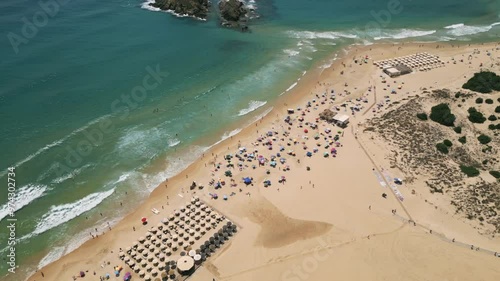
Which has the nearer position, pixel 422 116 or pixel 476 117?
pixel 476 117

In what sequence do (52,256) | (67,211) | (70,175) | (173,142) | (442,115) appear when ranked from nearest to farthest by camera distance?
(52,256)
(67,211)
(70,175)
(442,115)
(173,142)

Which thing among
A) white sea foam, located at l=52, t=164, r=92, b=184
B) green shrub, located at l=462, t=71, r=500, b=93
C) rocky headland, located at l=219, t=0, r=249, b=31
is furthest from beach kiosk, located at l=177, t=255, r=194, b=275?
rocky headland, located at l=219, t=0, r=249, b=31

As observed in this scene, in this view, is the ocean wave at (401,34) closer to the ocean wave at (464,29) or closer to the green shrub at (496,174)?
the ocean wave at (464,29)

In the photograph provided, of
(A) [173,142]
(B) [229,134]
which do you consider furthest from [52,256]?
(B) [229,134]

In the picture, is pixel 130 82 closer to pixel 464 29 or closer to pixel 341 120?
pixel 341 120

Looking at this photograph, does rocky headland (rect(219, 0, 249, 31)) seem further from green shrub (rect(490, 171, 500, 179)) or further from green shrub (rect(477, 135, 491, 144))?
green shrub (rect(490, 171, 500, 179))

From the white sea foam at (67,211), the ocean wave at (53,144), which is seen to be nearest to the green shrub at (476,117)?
the white sea foam at (67,211)

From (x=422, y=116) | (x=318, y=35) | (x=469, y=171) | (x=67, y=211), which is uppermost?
(x=318, y=35)
